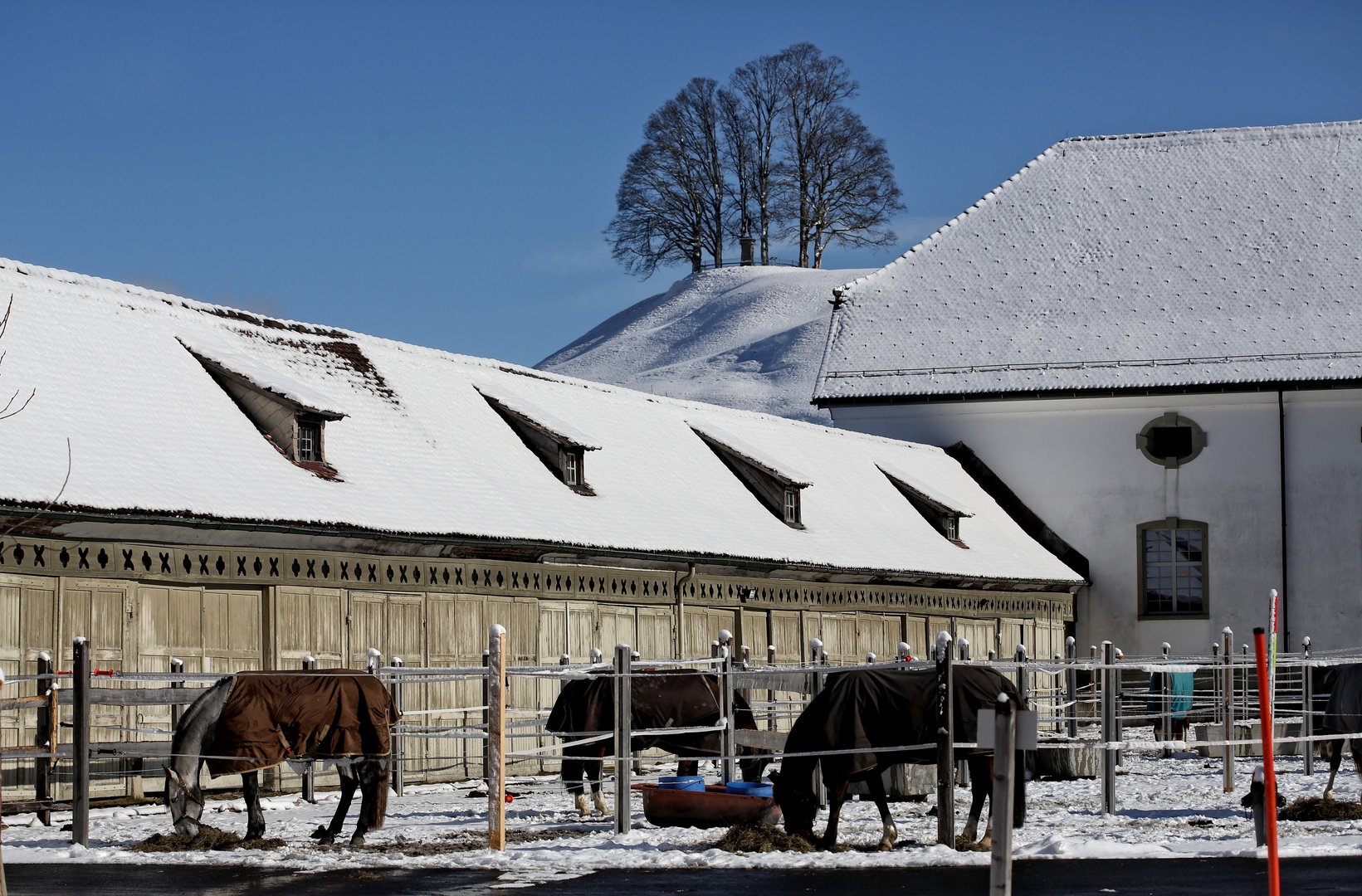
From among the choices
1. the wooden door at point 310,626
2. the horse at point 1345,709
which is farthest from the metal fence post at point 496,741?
the horse at point 1345,709

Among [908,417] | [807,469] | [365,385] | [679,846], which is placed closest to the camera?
[679,846]

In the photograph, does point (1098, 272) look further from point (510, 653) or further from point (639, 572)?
point (510, 653)

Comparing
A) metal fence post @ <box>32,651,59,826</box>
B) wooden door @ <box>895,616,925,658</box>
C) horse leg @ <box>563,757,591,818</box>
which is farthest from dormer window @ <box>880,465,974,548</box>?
metal fence post @ <box>32,651,59,826</box>

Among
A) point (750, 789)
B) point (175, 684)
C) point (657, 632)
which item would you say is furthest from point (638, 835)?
point (657, 632)

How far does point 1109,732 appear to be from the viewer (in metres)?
17.5

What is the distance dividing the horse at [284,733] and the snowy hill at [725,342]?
7599 cm

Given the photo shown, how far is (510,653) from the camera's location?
81.1 feet

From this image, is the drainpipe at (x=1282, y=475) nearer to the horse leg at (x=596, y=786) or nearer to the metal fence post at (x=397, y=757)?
the metal fence post at (x=397, y=757)

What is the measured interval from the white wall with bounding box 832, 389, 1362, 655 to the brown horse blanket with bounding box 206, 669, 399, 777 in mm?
28525

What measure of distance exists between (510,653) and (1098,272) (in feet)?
77.4

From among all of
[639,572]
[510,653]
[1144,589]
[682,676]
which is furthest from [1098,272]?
[682,676]

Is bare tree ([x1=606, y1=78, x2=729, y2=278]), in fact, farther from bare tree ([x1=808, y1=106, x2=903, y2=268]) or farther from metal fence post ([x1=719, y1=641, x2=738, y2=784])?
metal fence post ([x1=719, y1=641, x2=738, y2=784])

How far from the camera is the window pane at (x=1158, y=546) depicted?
1606 inches

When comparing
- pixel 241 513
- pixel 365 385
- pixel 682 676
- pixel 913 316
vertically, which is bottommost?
pixel 682 676
